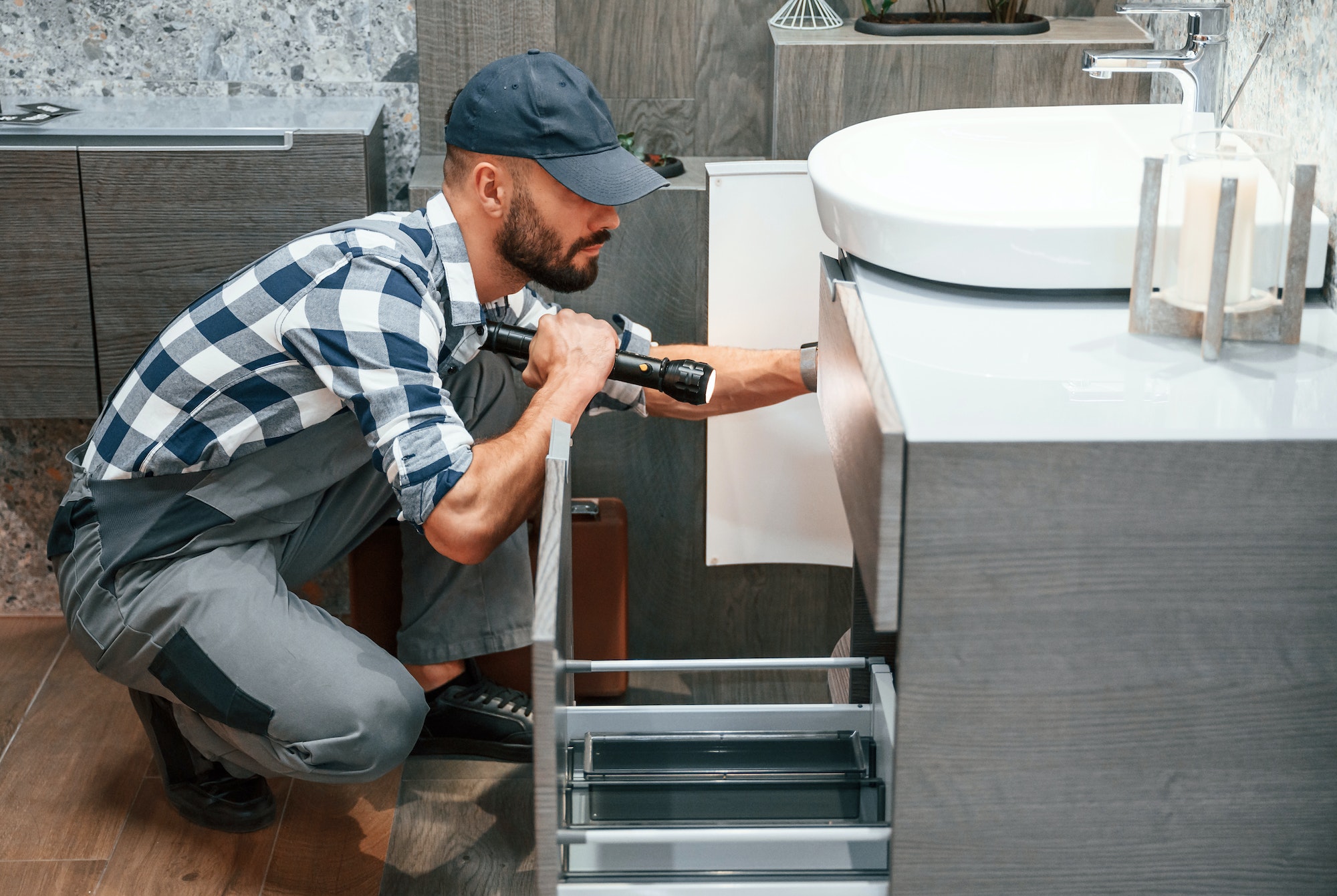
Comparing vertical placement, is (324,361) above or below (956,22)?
below

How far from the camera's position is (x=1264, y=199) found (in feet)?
3.22

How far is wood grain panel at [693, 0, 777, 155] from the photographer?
1.93m

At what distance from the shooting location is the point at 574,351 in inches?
56.3

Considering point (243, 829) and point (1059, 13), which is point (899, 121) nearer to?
point (1059, 13)

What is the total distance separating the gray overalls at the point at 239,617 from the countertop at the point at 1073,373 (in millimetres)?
727

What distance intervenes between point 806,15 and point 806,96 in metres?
0.21

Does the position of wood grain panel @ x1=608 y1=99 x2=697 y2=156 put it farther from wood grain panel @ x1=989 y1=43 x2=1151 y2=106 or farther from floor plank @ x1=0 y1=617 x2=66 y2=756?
floor plank @ x1=0 y1=617 x2=66 y2=756

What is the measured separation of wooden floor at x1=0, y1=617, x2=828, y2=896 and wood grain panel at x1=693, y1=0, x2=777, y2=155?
0.96 m

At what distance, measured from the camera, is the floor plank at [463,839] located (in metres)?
1.56

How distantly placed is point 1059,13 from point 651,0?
58cm

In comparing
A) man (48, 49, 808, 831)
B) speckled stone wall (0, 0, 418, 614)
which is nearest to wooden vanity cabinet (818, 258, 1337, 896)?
man (48, 49, 808, 831)

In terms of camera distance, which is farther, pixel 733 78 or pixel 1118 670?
pixel 733 78

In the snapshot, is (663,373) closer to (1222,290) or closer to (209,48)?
(1222,290)

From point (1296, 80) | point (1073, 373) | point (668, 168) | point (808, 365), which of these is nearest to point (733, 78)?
point (668, 168)
